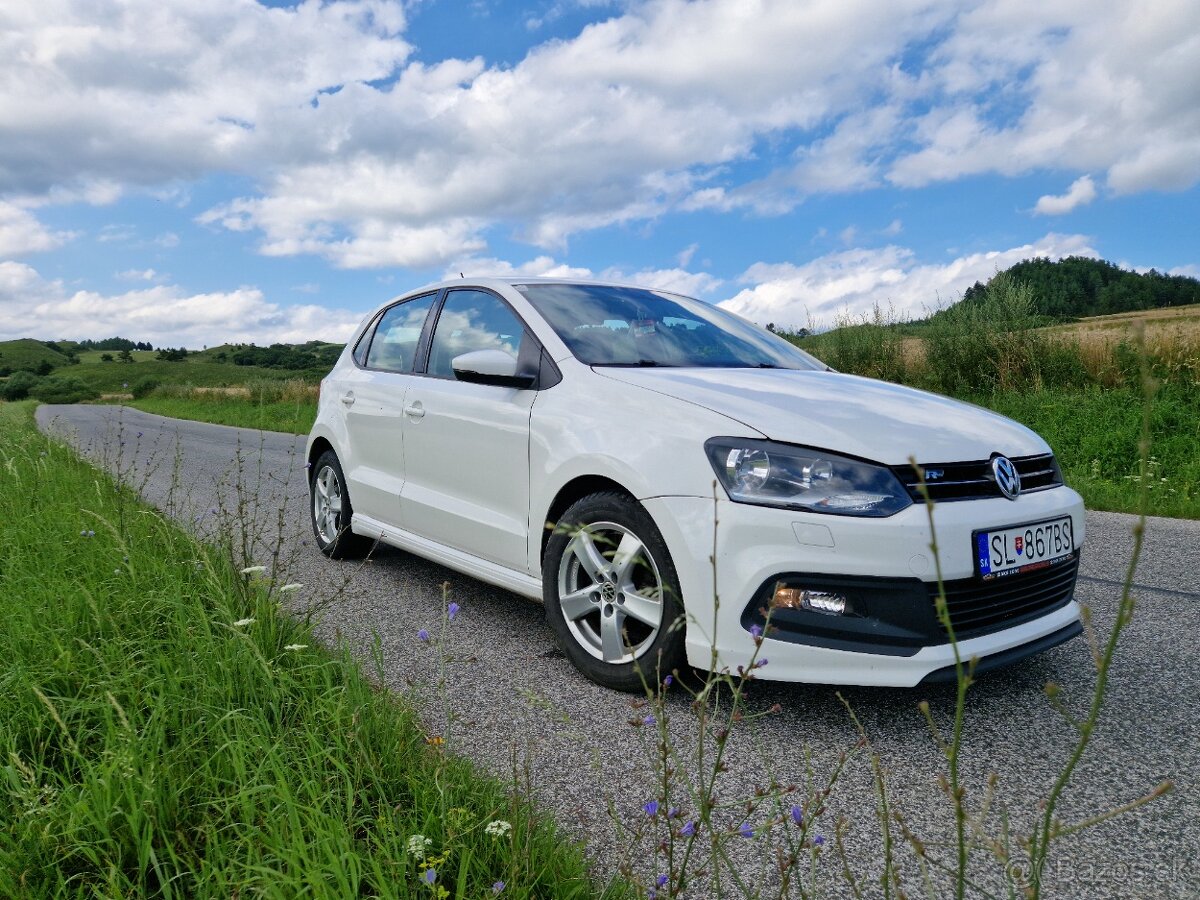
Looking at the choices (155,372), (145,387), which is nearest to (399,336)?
(145,387)

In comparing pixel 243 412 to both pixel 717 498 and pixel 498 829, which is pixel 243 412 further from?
pixel 498 829

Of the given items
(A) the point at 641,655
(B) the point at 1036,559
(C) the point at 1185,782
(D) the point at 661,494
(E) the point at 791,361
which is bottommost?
(C) the point at 1185,782

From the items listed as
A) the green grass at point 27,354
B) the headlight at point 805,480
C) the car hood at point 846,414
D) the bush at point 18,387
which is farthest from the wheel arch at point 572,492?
the green grass at point 27,354

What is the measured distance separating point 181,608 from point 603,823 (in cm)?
186

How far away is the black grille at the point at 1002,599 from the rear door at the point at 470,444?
172 cm

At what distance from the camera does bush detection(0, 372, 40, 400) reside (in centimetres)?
5297

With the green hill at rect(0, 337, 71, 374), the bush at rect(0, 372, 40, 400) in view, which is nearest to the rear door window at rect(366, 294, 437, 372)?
the bush at rect(0, 372, 40, 400)

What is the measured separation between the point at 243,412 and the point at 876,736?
22.4m

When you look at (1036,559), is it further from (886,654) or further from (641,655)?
(641,655)

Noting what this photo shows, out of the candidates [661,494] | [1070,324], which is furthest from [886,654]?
[1070,324]

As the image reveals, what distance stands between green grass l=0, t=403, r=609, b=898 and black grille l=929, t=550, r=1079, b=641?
1489 mm

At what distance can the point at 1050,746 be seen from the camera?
2.87 meters

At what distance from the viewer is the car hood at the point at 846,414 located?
2881 mm

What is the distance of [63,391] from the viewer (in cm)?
4909
